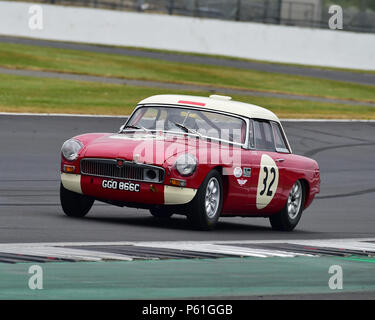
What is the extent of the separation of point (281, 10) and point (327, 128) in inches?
703

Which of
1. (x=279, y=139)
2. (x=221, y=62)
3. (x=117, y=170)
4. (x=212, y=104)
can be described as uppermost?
(x=212, y=104)

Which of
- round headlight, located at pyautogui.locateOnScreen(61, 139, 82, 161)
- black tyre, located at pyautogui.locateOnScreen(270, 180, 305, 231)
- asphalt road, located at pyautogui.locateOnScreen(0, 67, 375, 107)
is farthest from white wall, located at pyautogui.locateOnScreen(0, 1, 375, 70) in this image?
round headlight, located at pyautogui.locateOnScreen(61, 139, 82, 161)

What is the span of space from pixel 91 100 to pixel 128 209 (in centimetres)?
1300

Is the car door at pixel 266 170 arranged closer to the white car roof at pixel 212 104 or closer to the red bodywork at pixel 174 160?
the red bodywork at pixel 174 160

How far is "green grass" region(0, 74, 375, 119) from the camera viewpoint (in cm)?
2338

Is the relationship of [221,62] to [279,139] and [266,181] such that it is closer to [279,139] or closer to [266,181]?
[279,139]

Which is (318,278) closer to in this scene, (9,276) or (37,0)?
(9,276)

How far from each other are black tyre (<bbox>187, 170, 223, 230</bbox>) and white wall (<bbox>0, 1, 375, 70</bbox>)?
28.1m

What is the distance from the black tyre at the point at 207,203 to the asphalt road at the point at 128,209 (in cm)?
13

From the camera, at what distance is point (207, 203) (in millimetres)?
10281

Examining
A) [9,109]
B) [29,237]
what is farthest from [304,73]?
[29,237]

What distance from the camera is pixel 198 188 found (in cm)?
1005
